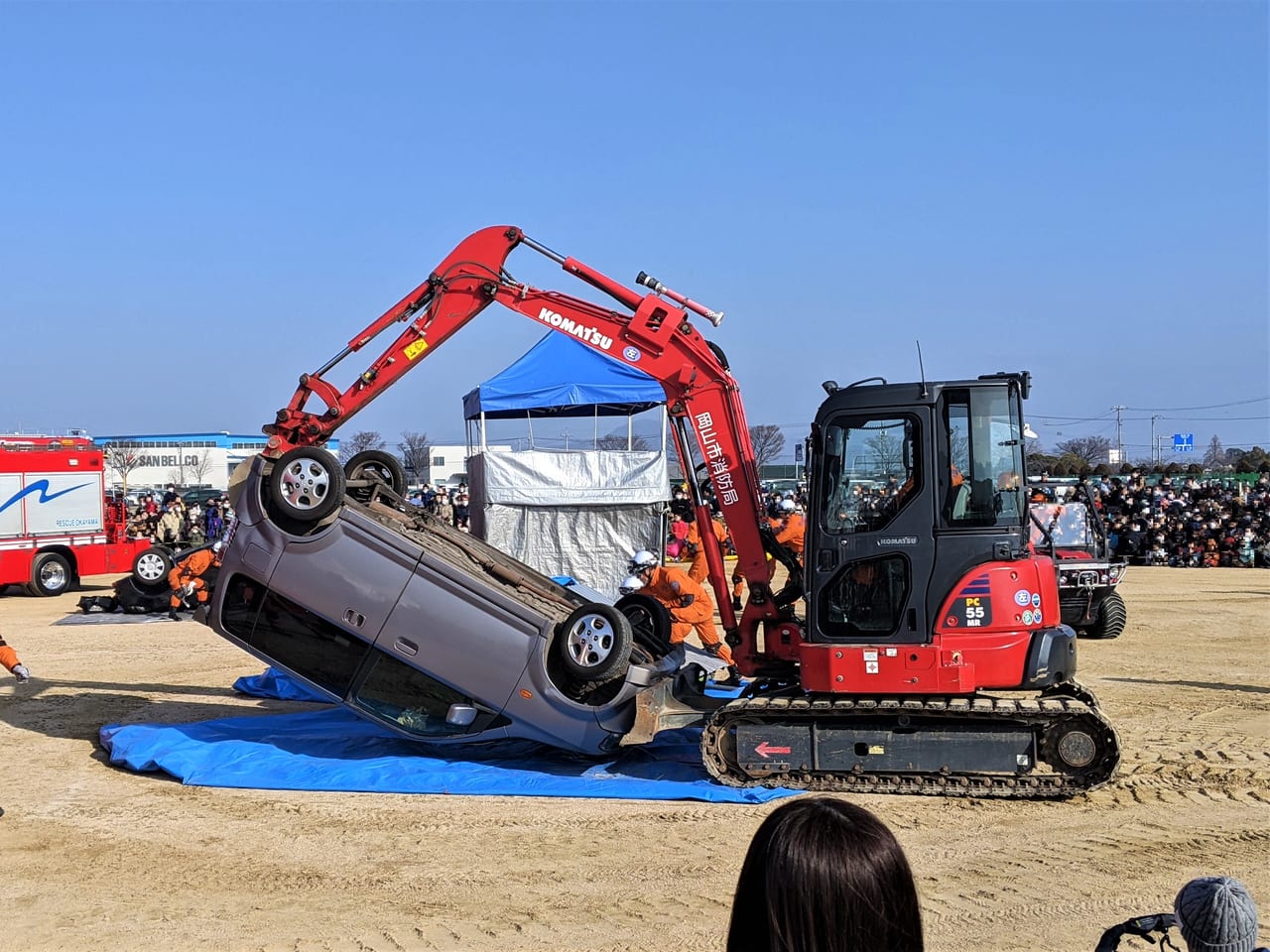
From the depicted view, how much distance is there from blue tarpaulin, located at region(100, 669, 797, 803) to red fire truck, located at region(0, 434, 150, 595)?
46.9ft

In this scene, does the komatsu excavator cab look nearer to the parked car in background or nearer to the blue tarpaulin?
the blue tarpaulin

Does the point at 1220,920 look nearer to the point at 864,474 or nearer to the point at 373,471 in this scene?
the point at 864,474

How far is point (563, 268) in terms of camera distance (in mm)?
10125

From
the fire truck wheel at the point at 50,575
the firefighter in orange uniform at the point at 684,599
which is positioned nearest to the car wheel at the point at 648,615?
the firefighter in orange uniform at the point at 684,599

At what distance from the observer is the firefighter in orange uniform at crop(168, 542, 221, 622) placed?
19.2 metres

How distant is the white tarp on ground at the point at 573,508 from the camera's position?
21766 millimetres

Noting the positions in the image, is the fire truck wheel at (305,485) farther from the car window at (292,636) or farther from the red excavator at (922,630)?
the car window at (292,636)

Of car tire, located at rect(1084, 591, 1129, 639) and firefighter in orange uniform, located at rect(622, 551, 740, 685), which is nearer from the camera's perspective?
firefighter in orange uniform, located at rect(622, 551, 740, 685)

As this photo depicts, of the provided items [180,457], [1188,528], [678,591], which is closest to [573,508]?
[678,591]

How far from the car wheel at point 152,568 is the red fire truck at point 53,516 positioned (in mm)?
3794

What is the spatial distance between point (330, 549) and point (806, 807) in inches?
302

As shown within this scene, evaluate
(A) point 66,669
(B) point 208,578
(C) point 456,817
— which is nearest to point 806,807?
(C) point 456,817

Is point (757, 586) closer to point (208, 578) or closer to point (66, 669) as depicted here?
point (66, 669)

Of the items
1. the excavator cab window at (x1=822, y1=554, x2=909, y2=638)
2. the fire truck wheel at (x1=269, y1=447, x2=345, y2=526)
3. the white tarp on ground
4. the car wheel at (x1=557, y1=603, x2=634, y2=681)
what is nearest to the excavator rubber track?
the excavator cab window at (x1=822, y1=554, x2=909, y2=638)
